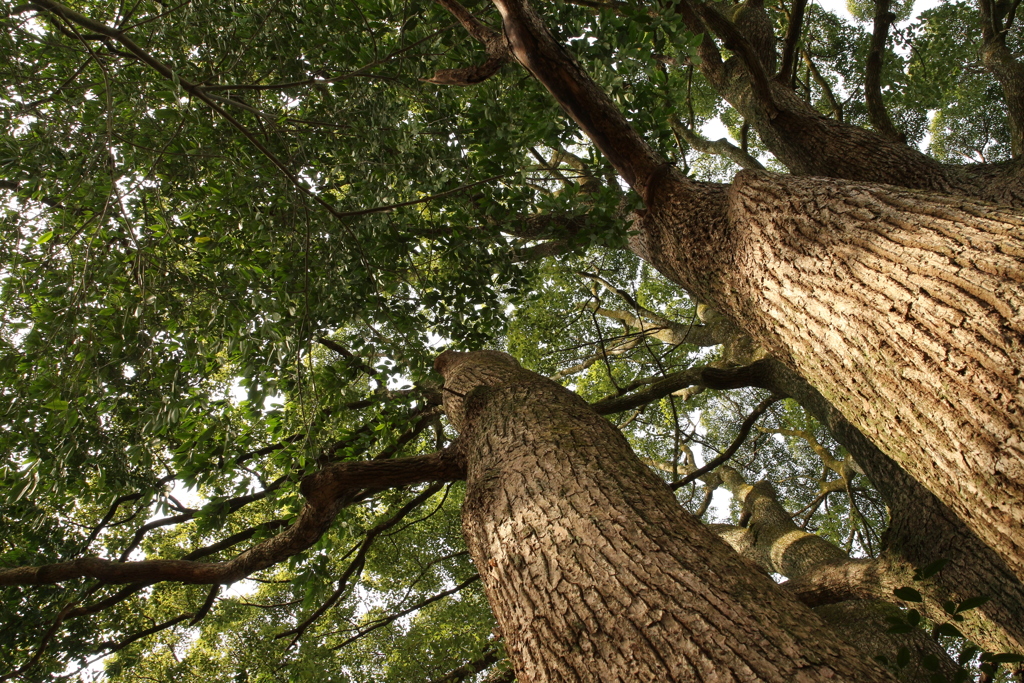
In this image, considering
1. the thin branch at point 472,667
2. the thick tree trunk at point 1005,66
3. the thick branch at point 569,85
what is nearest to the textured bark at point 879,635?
the thin branch at point 472,667

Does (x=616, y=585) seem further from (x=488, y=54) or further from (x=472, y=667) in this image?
(x=472, y=667)

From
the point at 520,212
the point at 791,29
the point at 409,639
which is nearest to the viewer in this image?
the point at 520,212

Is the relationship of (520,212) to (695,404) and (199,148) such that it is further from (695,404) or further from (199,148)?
(695,404)

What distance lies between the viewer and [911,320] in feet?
4.97

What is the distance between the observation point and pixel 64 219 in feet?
8.74

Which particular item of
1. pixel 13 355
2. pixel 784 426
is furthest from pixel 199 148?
pixel 784 426

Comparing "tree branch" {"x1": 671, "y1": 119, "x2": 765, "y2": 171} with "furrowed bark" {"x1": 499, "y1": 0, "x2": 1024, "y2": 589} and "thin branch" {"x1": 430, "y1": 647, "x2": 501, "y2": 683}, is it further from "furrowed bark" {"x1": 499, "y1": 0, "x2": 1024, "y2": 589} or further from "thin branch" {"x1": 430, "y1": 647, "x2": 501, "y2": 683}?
"thin branch" {"x1": 430, "y1": 647, "x2": 501, "y2": 683}

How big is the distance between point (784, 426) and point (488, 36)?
26.4 feet

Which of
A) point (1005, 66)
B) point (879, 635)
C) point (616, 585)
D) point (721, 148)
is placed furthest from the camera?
point (721, 148)

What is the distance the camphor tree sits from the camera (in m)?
1.48

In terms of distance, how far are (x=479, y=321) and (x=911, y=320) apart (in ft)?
10.2

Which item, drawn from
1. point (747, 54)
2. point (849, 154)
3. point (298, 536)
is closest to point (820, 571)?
point (849, 154)

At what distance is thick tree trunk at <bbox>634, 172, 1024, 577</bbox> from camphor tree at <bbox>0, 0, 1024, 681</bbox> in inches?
0.4

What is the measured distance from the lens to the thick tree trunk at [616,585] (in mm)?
1243
